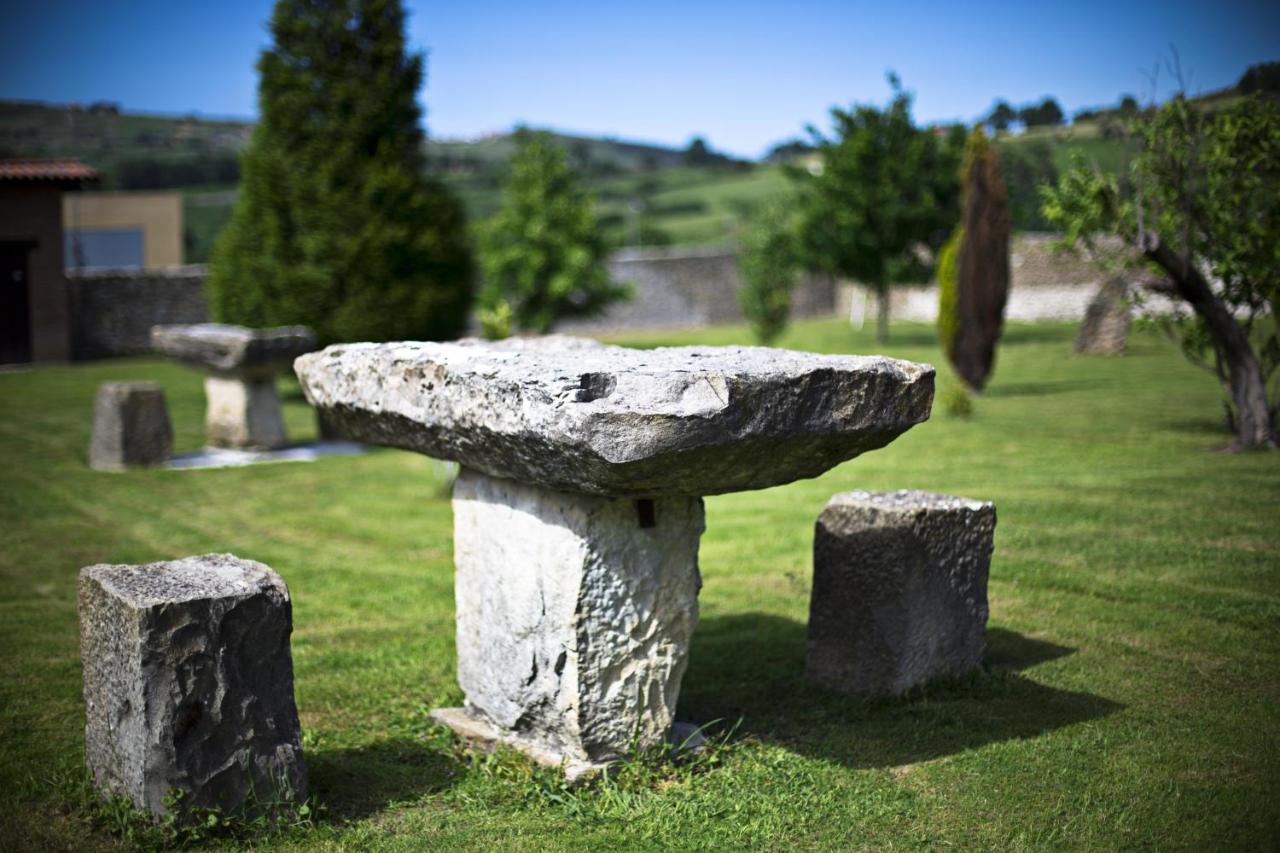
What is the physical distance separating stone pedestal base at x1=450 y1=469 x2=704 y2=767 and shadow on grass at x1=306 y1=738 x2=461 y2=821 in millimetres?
264

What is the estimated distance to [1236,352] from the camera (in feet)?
32.9

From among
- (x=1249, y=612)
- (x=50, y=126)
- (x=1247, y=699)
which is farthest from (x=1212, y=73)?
(x=50, y=126)

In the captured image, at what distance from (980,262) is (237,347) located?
9.31 m

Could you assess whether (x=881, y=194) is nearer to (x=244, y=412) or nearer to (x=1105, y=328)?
(x=1105, y=328)

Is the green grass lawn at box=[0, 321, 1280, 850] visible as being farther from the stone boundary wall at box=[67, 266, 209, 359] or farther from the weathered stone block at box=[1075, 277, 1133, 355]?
the stone boundary wall at box=[67, 266, 209, 359]

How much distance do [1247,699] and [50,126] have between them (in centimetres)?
2085

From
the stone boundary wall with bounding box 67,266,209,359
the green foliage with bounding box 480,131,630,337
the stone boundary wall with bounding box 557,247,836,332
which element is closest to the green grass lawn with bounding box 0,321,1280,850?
the stone boundary wall with bounding box 67,266,209,359

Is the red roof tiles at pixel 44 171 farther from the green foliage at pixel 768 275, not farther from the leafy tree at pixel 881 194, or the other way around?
the leafy tree at pixel 881 194

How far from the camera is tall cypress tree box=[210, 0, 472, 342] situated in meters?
15.2

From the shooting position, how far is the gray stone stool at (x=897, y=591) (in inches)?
208

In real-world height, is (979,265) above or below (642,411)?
above

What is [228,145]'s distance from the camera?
29000mm

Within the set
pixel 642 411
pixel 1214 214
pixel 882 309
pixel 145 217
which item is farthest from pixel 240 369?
pixel 145 217

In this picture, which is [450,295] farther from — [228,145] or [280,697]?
[228,145]
